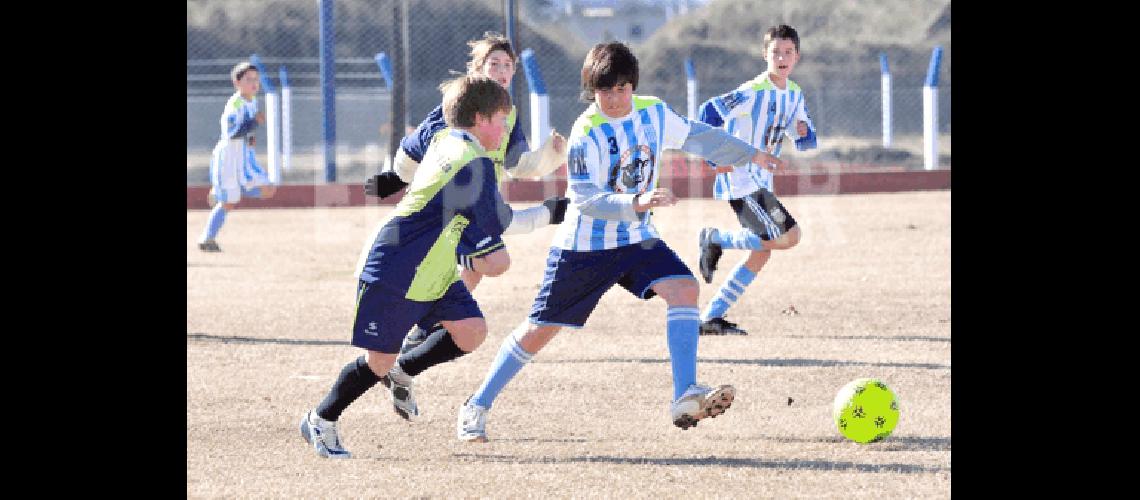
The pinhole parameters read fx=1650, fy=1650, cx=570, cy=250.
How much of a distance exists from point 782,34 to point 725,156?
2686 mm

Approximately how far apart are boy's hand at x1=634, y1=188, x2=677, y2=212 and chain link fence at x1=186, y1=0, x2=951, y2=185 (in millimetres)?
17434

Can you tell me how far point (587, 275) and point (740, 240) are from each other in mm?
3390

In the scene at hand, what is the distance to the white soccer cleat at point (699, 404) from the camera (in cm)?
597

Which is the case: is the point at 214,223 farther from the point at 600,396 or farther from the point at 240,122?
the point at 600,396

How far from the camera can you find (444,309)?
6.04 m

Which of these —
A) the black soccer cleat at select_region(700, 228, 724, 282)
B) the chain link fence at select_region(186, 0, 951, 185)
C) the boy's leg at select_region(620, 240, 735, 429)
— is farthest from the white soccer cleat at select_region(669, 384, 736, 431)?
the chain link fence at select_region(186, 0, 951, 185)

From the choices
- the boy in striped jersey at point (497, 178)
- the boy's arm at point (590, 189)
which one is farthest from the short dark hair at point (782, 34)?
the boy's arm at point (590, 189)

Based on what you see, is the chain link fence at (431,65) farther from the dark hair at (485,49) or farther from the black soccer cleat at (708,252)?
the dark hair at (485,49)

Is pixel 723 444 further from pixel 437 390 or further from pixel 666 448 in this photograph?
pixel 437 390

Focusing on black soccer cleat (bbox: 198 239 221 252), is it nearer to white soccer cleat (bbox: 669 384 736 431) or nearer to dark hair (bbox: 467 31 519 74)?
dark hair (bbox: 467 31 519 74)

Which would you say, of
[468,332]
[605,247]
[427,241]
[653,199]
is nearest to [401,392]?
[468,332]

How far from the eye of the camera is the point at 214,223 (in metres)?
15.9
